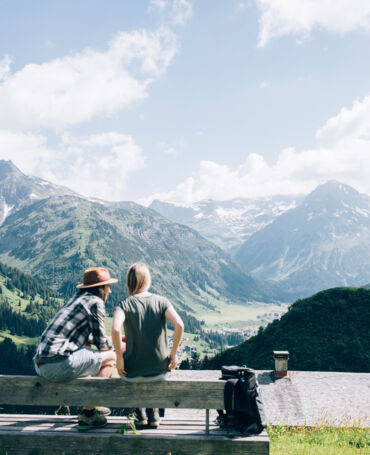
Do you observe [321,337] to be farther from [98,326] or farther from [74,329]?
[74,329]

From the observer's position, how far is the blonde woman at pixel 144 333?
7.35 m

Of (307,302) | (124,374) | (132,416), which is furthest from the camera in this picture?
(307,302)

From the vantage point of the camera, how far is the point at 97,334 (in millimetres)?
7906

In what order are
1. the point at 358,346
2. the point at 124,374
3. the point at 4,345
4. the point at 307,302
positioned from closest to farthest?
the point at 124,374 → the point at 358,346 → the point at 307,302 → the point at 4,345

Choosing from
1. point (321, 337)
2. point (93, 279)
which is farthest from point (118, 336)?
point (321, 337)

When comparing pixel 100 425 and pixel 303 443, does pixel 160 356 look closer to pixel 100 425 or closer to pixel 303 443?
pixel 100 425

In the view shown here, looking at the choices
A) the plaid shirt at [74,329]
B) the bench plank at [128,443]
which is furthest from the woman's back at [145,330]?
the bench plank at [128,443]

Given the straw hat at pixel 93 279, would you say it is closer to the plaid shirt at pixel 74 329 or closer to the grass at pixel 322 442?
the plaid shirt at pixel 74 329

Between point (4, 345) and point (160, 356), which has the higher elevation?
point (160, 356)

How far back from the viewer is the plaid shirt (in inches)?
293

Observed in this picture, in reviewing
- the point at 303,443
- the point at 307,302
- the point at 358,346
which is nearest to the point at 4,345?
the point at 307,302

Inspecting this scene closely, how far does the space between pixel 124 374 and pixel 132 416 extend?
3.81 ft

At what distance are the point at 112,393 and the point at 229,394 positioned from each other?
210 cm

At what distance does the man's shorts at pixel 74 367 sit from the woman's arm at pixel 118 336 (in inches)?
28.3
